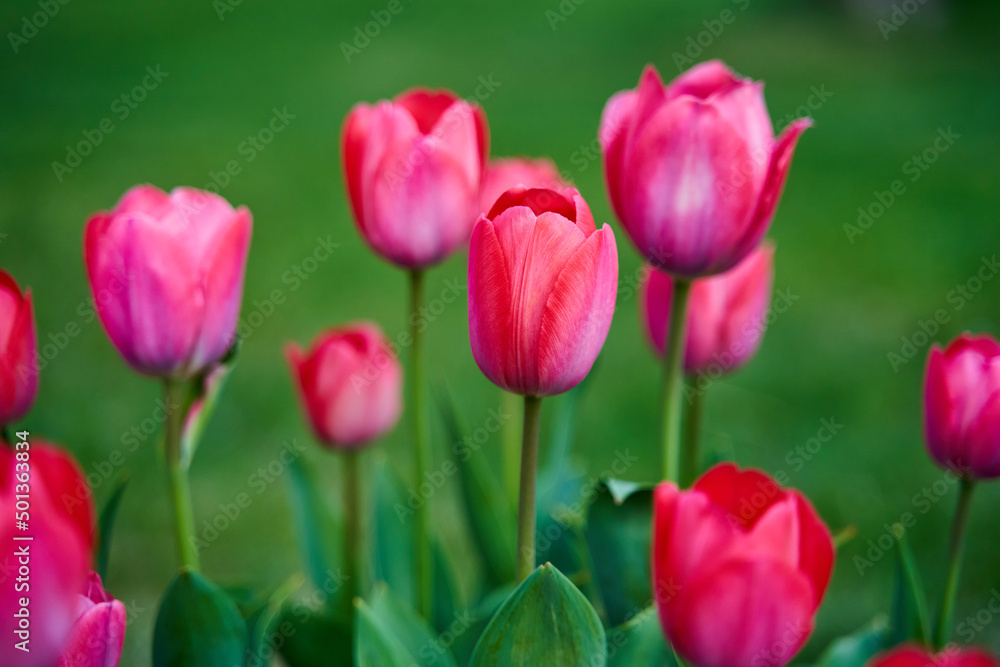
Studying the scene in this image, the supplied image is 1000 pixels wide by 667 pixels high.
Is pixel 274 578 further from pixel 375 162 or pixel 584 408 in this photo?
pixel 375 162

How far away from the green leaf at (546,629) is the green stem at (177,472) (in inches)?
10.1

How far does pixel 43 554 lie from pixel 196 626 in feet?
0.74

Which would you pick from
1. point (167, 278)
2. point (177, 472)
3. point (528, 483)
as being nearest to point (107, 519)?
point (177, 472)

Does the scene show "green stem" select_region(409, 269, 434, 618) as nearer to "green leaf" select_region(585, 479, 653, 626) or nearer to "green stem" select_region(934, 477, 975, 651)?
"green leaf" select_region(585, 479, 653, 626)

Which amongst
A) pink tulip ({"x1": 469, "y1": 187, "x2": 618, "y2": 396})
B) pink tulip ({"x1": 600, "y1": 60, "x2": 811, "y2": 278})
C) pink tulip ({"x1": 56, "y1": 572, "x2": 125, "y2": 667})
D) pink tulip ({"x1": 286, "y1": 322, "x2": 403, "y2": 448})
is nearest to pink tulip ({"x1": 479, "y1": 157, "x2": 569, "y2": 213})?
pink tulip ({"x1": 286, "y1": 322, "x2": 403, "y2": 448})

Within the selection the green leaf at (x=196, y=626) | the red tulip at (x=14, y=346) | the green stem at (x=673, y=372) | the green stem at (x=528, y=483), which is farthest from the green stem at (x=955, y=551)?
the red tulip at (x=14, y=346)

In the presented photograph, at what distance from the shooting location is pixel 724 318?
2.90 feet

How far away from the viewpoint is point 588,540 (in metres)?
0.73

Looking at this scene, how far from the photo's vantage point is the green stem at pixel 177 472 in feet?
2.36

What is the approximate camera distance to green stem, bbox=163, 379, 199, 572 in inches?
28.3

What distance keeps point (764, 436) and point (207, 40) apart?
433 cm

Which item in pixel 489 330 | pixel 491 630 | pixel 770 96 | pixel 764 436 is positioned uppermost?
pixel 489 330

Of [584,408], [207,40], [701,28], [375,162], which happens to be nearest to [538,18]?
[701,28]

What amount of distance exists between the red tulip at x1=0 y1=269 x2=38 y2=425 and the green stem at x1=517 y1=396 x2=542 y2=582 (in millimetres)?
331
